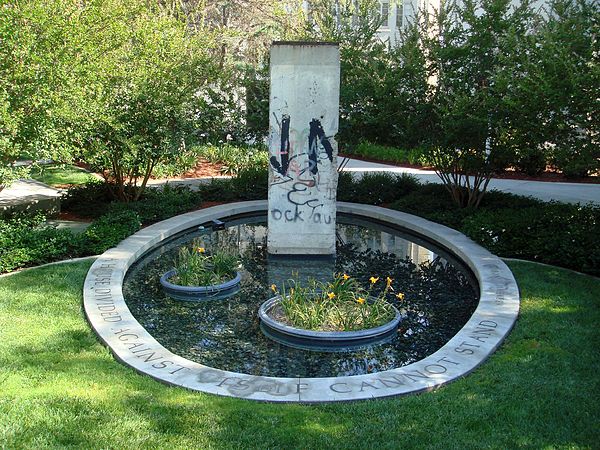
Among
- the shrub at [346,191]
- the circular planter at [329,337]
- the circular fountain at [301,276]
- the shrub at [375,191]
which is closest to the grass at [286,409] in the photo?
the circular fountain at [301,276]

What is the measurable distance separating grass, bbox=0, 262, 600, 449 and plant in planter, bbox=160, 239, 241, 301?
2.13 m

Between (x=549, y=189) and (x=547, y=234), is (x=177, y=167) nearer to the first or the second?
(x=549, y=189)

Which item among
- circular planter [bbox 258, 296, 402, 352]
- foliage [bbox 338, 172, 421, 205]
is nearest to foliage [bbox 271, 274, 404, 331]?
circular planter [bbox 258, 296, 402, 352]

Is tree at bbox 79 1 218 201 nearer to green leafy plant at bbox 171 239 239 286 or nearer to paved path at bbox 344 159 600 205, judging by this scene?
green leafy plant at bbox 171 239 239 286

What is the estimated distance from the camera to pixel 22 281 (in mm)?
9938

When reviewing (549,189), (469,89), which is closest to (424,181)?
(549,189)

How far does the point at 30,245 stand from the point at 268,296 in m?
4.12

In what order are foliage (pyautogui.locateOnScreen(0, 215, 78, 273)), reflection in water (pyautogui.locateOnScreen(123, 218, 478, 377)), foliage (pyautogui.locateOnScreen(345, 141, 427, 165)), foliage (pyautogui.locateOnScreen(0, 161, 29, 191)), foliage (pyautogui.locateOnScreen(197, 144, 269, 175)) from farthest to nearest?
foliage (pyautogui.locateOnScreen(345, 141, 427, 165)) → foliage (pyautogui.locateOnScreen(197, 144, 269, 175)) → foliage (pyautogui.locateOnScreen(0, 161, 29, 191)) → foliage (pyautogui.locateOnScreen(0, 215, 78, 273)) → reflection in water (pyautogui.locateOnScreen(123, 218, 478, 377))

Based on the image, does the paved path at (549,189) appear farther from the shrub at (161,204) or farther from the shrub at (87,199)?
the shrub at (87,199)

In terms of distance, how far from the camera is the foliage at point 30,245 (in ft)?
34.6

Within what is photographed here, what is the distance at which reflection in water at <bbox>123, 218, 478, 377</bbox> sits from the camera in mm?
7922

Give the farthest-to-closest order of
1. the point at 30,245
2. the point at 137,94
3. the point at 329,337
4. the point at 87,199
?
1. the point at 87,199
2. the point at 137,94
3. the point at 30,245
4. the point at 329,337

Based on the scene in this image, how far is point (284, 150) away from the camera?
473 inches

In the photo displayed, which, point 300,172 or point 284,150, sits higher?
point 284,150
